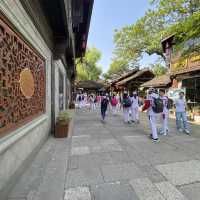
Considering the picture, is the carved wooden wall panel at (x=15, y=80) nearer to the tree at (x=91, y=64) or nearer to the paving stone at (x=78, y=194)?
the paving stone at (x=78, y=194)

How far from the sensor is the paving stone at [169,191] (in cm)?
299

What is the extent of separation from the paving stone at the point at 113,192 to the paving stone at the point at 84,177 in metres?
0.22

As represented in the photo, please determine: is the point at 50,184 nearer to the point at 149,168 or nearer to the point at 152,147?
the point at 149,168

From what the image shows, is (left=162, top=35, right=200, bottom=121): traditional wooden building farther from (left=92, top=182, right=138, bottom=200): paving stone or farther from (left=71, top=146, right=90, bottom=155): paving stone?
(left=92, top=182, right=138, bottom=200): paving stone

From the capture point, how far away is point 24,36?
3.96 meters

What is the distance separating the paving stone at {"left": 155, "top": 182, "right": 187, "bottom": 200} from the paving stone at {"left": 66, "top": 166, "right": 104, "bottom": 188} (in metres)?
1.01

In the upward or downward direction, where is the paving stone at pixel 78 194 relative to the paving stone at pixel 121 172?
downward

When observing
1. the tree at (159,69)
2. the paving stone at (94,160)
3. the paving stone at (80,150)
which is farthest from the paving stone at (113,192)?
the tree at (159,69)

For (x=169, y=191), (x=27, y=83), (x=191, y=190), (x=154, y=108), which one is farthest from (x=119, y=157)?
(x=27, y=83)

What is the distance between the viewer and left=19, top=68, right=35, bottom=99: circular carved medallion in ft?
12.8

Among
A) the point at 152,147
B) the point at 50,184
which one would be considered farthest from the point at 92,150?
the point at 50,184

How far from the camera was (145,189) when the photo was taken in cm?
324

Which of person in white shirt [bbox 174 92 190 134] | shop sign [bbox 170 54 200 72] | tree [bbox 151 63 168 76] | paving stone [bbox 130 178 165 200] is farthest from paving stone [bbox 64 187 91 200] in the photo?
tree [bbox 151 63 168 76]

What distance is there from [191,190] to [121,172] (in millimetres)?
1278
